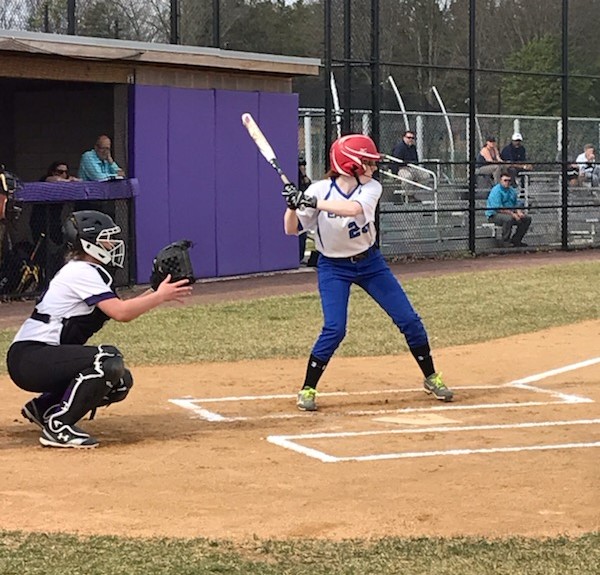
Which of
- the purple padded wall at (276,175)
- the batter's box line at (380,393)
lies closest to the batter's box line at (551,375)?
the batter's box line at (380,393)

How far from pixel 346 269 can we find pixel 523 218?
15515 millimetres

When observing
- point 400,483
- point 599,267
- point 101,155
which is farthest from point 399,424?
point 599,267

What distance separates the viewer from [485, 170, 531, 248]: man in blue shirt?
22.9m

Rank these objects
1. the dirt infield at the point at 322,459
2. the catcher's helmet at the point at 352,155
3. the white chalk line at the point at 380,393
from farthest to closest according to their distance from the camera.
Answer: the catcher's helmet at the point at 352,155 < the white chalk line at the point at 380,393 < the dirt infield at the point at 322,459

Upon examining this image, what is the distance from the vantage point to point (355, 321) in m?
13.3

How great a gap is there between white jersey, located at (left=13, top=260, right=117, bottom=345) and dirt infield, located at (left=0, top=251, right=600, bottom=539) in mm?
633

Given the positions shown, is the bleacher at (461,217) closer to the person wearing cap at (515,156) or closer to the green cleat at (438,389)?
the person wearing cap at (515,156)

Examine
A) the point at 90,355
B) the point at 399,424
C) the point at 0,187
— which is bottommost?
the point at 399,424

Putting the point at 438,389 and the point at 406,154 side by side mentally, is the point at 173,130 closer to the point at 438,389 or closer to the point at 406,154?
the point at 406,154

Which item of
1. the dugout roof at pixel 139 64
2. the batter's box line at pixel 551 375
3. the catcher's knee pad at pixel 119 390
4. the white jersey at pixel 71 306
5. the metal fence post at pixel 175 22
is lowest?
the batter's box line at pixel 551 375

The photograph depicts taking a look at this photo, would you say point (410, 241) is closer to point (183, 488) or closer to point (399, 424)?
point (399, 424)

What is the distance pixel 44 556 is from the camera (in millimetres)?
4707

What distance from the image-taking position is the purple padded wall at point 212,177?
16.6 meters

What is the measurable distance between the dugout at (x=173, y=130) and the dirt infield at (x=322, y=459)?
675 centimetres
